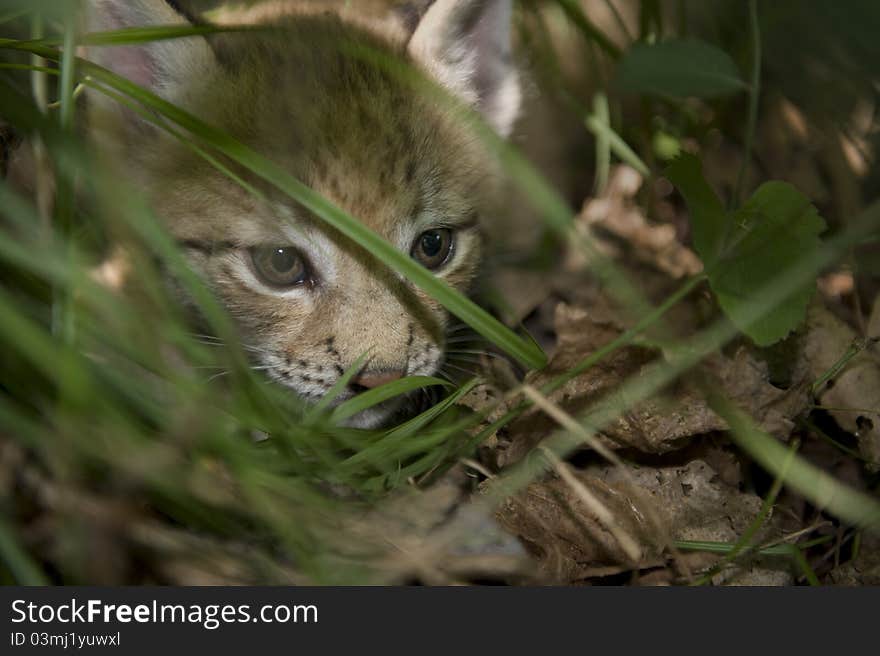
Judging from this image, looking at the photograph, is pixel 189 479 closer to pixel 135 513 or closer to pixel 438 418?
pixel 135 513

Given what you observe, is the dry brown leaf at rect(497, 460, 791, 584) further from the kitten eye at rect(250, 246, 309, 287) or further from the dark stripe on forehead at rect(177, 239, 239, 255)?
the dark stripe on forehead at rect(177, 239, 239, 255)

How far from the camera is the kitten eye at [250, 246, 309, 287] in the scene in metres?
1.81

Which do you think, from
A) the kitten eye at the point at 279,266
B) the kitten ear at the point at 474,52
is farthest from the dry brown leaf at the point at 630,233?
the kitten eye at the point at 279,266

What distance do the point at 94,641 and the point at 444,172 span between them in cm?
124

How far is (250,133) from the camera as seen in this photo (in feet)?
5.79

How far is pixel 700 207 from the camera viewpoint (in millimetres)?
1682

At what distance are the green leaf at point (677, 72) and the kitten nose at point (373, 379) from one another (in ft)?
2.52

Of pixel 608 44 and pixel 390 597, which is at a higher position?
pixel 608 44

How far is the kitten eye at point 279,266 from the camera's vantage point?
181cm

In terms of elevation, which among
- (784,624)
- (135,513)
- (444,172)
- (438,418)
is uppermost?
(444,172)

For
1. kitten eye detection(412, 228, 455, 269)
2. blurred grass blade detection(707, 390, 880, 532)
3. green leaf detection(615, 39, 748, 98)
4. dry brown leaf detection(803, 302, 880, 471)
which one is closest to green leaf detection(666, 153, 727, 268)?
green leaf detection(615, 39, 748, 98)

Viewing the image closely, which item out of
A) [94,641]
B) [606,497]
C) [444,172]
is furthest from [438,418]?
[94,641]

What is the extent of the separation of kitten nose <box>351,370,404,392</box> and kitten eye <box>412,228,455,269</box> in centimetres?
34

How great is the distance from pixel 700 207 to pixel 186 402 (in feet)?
3.60
